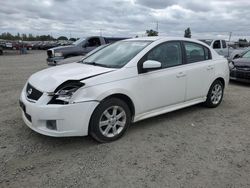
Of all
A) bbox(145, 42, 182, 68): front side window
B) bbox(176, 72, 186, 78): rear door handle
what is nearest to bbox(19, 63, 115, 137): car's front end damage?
bbox(145, 42, 182, 68): front side window

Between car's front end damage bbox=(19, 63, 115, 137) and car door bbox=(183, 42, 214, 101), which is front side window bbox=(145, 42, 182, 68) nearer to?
car door bbox=(183, 42, 214, 101)

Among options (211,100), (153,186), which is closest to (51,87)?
(153,186)

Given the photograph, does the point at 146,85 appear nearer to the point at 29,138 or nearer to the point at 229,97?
the point at 29,138

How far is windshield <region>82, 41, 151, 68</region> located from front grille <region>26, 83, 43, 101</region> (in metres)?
1.18

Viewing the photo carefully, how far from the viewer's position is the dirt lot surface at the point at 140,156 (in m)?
2.81

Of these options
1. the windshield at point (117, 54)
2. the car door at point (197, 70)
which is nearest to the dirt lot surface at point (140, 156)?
the car door at point (197, 70)

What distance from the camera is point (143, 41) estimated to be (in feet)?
14.9

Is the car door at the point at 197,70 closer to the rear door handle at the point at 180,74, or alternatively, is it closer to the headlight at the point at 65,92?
the rear door handle at the point at 180,74

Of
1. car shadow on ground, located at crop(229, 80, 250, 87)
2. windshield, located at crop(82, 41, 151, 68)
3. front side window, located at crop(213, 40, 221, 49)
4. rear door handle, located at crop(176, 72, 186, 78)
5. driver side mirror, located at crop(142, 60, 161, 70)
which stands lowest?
car shadow on ground, located at crop(229, 80, 250, 87)

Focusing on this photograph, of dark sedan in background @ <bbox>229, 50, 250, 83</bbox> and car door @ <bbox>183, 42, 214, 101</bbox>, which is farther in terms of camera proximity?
→ dark sedan in background @ <bbox>229, 50, 250, 83</bbox>

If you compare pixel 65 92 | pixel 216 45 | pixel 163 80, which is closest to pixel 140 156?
pixel 65 92

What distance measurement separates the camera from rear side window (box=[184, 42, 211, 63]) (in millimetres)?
4848

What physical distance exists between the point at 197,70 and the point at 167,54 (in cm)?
82

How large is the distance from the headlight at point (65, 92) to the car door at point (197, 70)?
2.29 m
